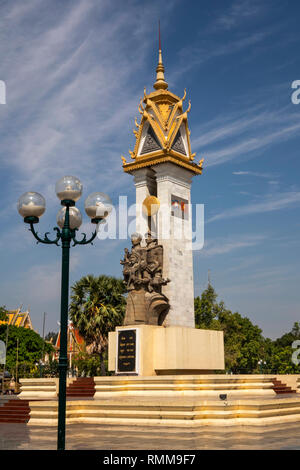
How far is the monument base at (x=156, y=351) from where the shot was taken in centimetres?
2328

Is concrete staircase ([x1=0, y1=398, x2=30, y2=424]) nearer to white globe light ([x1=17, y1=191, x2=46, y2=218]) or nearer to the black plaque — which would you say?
the black plaque

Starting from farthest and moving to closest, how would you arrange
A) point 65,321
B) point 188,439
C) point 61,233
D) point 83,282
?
point 83,282 → point 188,439 → point 61,233 → point 65,321

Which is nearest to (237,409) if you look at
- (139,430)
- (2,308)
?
(139,430)

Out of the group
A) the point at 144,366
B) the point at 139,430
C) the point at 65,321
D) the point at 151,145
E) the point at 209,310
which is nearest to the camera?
the point at 65,321

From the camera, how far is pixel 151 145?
90.3 ft

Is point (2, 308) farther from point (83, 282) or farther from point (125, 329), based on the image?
point (125, 329)

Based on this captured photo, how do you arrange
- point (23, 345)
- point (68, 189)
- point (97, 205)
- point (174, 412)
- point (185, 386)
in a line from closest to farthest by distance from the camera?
1. point (68, 189)
2. point (97, 205)
3. point (174, 412)
4. point (185, 386)
5. point (23, 345)

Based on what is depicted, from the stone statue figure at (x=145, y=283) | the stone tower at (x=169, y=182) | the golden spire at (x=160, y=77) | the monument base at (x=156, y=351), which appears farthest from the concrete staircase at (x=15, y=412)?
the golden spire at (x=160, y=77)

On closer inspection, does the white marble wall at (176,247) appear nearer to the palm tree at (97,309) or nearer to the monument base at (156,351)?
the monument base at (156,351)

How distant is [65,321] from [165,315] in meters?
15.9

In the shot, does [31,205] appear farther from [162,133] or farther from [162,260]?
[162,133]

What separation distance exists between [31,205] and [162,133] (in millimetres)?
17831

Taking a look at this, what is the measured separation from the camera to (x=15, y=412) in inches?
768

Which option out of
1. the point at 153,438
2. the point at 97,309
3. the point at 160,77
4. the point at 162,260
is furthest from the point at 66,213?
the point at 97,309
